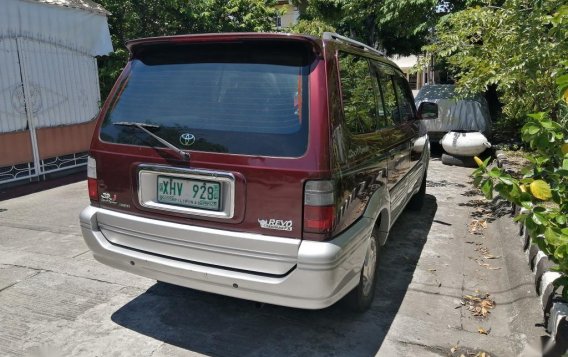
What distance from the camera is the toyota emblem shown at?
2.77 meters

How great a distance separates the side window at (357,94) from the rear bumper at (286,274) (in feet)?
2.20

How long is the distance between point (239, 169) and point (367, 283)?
1426 millimetres

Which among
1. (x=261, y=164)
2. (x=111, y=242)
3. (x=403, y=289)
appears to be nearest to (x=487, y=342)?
(x=403, y=289)

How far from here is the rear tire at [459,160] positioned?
9.10m

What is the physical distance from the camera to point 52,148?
319 inches

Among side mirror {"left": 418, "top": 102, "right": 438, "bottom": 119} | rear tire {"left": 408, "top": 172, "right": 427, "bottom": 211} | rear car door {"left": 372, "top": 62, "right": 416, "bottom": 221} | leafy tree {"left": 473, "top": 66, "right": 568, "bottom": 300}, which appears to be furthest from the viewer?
rear tire {"left": 408, "top": 172, "right": 427, "bottom": 211}

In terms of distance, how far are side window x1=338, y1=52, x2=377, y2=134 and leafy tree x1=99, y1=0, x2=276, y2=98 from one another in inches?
288

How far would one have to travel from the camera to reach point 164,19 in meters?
10.9

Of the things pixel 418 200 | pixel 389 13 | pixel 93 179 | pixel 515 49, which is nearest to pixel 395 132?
pixel 418 200

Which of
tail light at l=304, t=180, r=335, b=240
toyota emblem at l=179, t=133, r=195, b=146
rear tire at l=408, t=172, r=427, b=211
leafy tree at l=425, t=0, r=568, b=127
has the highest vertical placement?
leafy tree at l=425, t=0, r=568, b=127

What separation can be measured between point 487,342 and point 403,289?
34.5 inches

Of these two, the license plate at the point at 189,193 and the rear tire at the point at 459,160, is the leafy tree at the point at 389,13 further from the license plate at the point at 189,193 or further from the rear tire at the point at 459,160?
the license plate at the point at 189,193

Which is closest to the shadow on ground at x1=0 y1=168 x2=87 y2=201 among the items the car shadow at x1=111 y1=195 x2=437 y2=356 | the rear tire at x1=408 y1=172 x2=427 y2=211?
the car shadow at x1=111 y1=195 x2=437 y2=356

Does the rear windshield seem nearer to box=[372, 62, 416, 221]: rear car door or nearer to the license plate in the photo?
the license plate
